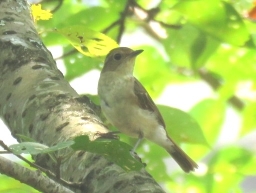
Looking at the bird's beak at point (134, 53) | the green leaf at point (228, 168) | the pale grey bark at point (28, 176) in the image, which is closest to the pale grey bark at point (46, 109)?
the pale grey bark at point (28, 176)

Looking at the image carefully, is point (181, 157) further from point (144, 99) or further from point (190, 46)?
point (190, 46)

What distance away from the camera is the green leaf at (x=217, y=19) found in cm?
241

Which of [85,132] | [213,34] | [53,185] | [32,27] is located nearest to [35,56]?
[32,27]

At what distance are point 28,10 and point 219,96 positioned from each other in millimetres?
1080

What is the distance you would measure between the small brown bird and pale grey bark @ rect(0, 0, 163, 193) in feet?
2.26

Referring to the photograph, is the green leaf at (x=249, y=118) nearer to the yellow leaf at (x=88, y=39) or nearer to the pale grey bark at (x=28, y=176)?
the yellow leaf at (x=88, y=39)

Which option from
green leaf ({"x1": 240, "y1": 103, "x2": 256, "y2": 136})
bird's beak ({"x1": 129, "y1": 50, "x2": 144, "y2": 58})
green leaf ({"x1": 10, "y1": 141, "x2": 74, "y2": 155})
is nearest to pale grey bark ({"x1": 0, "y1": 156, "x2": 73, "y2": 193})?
green leaf ({"x1": 10, "y1": 141, "x2": 74, "y2": 155})

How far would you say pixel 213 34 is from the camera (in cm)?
246

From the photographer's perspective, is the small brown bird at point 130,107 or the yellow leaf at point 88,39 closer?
the yellow leaf at point 88,39

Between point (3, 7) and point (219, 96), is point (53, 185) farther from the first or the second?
point (219, 96)

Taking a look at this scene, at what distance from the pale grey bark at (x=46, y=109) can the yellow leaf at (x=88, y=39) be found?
13 centimetres

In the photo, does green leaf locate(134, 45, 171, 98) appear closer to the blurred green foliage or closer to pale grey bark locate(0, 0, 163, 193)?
the blurred green foliage

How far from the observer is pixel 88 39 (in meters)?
2.06

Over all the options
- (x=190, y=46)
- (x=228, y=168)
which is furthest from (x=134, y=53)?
(x=228, y=168)
